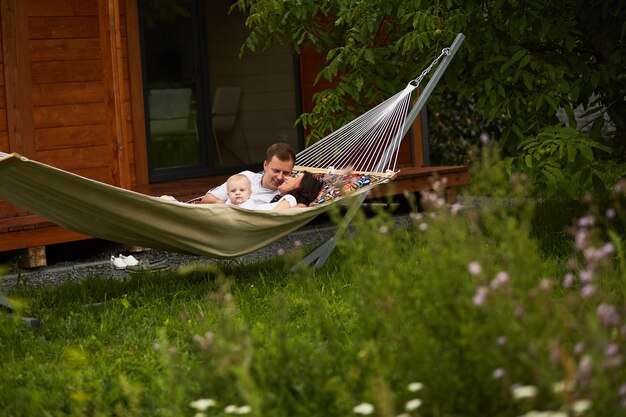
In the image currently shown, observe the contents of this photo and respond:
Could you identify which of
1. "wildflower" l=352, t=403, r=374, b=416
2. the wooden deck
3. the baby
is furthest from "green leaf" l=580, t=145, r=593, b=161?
"wildflower" l=352, t=403, r=374, b=416

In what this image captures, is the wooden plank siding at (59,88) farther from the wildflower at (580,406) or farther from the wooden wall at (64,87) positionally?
the wildflower at (580,406)

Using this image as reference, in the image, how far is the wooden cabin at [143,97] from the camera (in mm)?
6793

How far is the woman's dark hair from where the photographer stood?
5.68m

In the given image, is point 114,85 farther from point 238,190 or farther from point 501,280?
point 501,280

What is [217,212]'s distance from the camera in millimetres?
4891

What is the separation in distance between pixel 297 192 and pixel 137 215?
1253 millimetres

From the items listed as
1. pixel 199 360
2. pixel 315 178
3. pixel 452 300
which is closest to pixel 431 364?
pixel 452 300

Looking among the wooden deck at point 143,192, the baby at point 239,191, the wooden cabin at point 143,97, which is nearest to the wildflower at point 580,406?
the wooden deck at point 143,192

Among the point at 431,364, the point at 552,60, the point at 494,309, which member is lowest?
the point at 431,364

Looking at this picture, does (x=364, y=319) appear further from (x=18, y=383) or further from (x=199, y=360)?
(x=18, y=383)

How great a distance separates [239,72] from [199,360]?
625cm

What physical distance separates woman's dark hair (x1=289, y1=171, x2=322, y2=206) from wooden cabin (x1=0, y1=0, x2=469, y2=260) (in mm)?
1393

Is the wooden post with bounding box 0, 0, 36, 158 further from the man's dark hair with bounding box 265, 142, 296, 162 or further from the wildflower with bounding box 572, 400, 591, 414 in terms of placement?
the wildflower with bounding box 572, 400, 591, 414

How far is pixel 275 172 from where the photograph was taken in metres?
5.84
